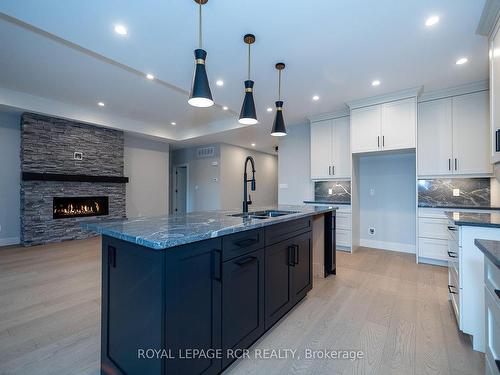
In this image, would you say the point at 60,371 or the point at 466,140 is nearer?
the point at 60,371

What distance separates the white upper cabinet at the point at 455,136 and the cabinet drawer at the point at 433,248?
1031 millimetres

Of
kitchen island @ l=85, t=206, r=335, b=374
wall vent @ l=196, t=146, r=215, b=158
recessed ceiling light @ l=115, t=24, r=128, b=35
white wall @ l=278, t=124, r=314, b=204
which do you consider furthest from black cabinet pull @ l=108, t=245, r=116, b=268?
wall vent @ l=196, t=146, r=215, b=158

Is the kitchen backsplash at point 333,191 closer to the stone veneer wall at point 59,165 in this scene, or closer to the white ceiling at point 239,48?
the white ceiling at point 239,48

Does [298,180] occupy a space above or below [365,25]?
below

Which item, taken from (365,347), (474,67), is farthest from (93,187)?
(474,67)

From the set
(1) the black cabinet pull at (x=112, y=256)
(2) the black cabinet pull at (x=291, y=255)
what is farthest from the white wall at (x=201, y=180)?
(1) the black cabinet pull at (x=112, y=256)

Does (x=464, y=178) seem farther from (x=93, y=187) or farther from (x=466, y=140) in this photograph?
(x=93, y=187)

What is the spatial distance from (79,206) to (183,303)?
5573mm

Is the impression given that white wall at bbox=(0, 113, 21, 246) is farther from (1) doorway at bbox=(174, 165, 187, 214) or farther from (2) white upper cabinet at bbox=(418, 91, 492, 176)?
(2) white upper cabinet at bbox=(418, 91, 492, 176)

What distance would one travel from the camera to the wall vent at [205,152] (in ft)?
24.7

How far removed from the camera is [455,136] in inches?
138

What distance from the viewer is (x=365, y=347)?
173 cm

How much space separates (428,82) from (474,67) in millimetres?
490

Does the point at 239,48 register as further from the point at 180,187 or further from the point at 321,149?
the point at 180,187
